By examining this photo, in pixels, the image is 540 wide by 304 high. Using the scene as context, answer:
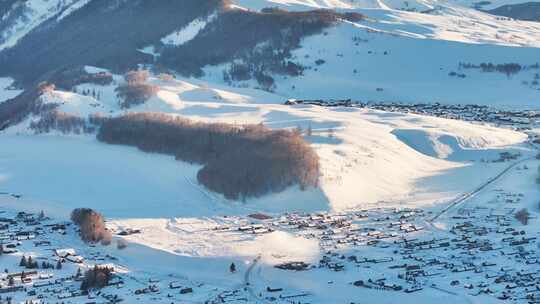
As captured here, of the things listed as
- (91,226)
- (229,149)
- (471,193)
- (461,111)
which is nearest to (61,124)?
(229,149)

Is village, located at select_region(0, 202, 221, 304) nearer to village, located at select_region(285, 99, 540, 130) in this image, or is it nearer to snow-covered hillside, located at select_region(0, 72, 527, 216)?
snow-covered hillside, located at select_region(0, 72, 527, 216)

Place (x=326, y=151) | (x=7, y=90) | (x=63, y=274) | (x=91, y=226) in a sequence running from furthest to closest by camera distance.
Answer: (x=7, y=90) < (x=326, y=151) < (x=91, y=226) < (x=63, y=274)

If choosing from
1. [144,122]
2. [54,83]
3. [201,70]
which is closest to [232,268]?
[144,122]

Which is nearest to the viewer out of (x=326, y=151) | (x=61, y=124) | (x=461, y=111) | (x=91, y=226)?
(x=91, y=226)

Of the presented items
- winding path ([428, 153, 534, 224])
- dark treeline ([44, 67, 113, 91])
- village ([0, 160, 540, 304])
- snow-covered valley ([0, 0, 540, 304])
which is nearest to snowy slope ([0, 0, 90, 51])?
snow-covered valley ([0, 0, 540, 304])

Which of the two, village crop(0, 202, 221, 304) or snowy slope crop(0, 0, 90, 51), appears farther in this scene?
snowy slope crop(0, 0, 90, 51)

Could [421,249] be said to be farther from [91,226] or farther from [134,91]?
[134,91]

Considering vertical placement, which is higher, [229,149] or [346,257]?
[229,149]

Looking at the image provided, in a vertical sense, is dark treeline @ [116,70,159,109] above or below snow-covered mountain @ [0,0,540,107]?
below
